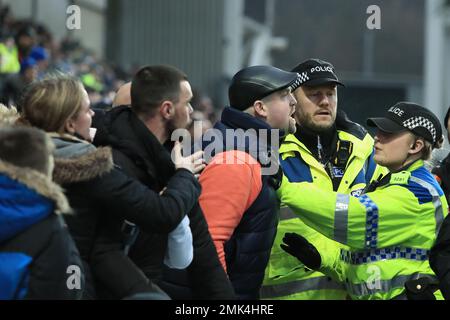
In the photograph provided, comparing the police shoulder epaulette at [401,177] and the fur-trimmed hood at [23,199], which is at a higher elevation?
the fur-trimmed hood at [23,199]

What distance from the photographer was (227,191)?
5199 mm

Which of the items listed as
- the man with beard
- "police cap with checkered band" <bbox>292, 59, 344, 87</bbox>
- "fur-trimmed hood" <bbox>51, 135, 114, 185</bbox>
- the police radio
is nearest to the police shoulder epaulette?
the man with beard

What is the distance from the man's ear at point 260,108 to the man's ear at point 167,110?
88cm

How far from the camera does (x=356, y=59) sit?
2157 inches

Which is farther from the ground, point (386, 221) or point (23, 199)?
point (23, 199)

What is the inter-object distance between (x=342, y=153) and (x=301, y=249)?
2.48ft

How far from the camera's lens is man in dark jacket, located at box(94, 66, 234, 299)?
4656 mm

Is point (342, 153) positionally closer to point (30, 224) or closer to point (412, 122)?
point (412, 122)

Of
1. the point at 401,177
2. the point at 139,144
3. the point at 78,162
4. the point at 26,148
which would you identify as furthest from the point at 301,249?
the point at 26,148

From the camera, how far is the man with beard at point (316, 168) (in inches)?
236

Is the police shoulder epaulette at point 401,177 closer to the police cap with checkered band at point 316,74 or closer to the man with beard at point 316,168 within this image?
the man with beard at point 316,168

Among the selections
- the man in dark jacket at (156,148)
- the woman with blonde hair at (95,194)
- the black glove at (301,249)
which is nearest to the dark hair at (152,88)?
the man in dark jacket at (156,148)

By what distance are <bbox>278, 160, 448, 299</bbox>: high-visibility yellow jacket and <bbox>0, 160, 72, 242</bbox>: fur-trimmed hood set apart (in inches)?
67.1

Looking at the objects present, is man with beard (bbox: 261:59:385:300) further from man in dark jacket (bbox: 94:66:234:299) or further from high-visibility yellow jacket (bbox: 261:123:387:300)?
man in dark jacket (bbox: 94:66:234:299)
